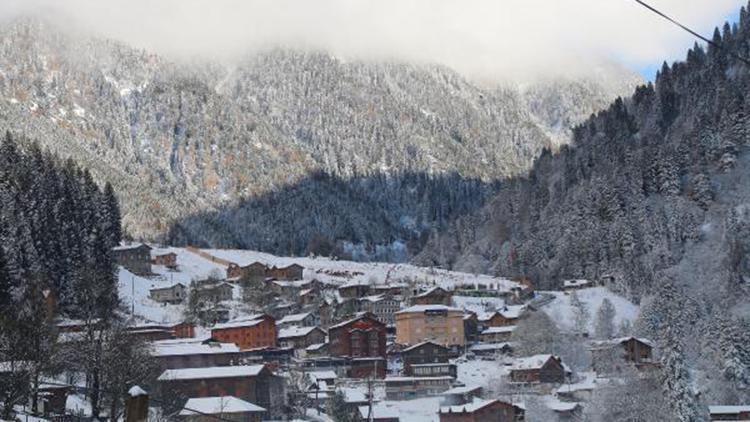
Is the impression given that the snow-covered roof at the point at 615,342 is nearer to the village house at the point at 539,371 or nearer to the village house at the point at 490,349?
the village house at the point at 539,371

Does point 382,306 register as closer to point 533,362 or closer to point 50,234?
point 533,362

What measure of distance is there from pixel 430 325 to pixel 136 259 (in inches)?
1862

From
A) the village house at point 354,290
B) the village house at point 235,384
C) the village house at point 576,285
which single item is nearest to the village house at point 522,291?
the village house at point 576,285

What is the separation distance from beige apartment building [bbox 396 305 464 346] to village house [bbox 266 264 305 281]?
125ft

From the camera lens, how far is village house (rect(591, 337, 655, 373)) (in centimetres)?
11896

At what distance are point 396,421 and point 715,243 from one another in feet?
266

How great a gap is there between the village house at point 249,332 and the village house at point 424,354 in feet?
49.0

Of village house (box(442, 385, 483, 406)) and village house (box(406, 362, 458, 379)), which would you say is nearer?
village house (box(442, 385, 483, 406))

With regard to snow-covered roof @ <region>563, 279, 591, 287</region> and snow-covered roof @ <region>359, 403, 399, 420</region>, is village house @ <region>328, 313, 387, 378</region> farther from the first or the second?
snow-covered roof @ <region>563, 279, 591, 287</region>

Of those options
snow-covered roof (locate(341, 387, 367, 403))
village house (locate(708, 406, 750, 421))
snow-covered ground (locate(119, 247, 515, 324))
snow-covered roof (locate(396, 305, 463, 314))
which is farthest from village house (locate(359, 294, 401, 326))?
village house (locate(708, 406, 750, 421))

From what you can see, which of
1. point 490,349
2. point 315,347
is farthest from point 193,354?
point 490,349

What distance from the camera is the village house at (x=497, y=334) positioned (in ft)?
459

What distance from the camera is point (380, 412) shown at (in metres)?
102

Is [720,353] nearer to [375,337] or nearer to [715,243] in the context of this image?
[375,337]
